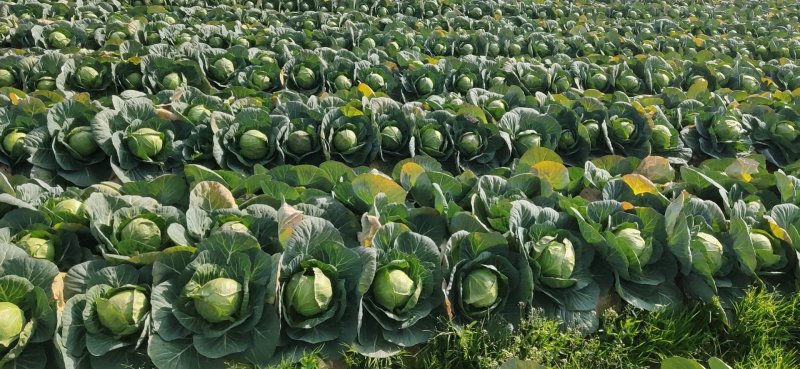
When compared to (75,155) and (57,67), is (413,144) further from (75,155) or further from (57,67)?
(57,67)

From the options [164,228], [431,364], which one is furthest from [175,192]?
[431,364]

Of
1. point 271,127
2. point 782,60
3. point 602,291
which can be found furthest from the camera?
point 782,60

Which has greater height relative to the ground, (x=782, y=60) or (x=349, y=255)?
(x=349, y=255)

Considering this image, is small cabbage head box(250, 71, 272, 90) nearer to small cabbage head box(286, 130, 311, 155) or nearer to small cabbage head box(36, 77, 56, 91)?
small cabbage head box(286, 130, 311, 155)

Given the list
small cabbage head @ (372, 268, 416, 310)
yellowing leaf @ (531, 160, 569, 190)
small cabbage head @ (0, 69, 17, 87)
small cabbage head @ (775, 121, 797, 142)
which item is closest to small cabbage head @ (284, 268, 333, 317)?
small cabbage head @ (372, 268, 416, 310)

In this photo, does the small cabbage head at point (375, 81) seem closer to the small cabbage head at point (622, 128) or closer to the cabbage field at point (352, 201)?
the cabbage field at point (352, 201)

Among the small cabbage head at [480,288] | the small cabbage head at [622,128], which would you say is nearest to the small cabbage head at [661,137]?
the small cabbage head at [622,128]

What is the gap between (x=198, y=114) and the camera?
17.5 feet

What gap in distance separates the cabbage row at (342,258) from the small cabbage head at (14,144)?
92 centimetres

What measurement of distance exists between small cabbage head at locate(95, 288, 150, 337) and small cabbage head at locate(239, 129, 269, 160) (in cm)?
233

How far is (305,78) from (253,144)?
7.01 ft

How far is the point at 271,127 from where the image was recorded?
16.9 ft

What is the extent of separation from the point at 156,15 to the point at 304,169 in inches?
277

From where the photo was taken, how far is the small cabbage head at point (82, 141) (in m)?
4.78
